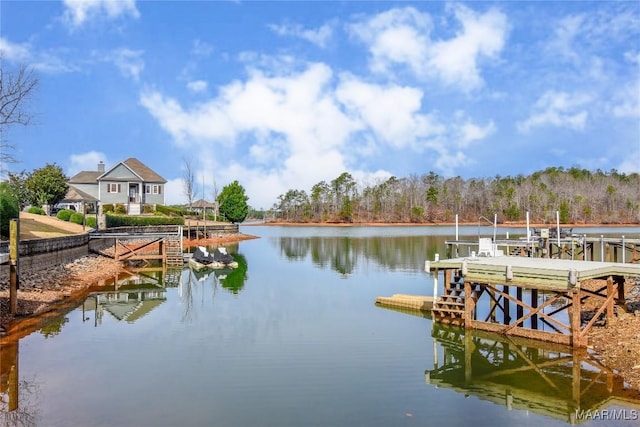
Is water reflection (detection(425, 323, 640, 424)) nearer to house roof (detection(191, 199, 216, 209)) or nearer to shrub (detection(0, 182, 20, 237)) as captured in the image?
shrub (detection(0, 182, 20, 237))

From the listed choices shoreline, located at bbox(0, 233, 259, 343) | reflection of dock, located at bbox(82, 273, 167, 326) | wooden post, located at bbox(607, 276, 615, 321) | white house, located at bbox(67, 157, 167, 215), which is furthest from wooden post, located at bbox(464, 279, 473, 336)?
white house, located at bbox(67, 157, 167, 215)

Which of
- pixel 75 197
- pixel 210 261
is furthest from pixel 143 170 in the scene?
pixel 210 261

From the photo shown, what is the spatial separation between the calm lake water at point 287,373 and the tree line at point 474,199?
9357cm

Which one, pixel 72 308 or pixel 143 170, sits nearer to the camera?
pixel 72 308

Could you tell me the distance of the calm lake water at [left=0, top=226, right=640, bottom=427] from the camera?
10.0 metres

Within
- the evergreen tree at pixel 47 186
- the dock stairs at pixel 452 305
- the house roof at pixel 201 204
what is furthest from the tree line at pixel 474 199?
the dock stairs at pixel 452 305

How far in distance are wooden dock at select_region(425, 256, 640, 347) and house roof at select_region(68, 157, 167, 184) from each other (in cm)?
5443

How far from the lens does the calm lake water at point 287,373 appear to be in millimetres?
10039

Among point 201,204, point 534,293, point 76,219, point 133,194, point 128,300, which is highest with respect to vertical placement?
point 133,194

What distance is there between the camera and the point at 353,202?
117750mm

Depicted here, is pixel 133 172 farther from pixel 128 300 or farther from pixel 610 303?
pixel 610 303

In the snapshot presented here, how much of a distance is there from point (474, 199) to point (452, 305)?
332ft

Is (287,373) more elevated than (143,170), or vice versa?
(143,170)

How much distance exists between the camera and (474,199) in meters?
115
